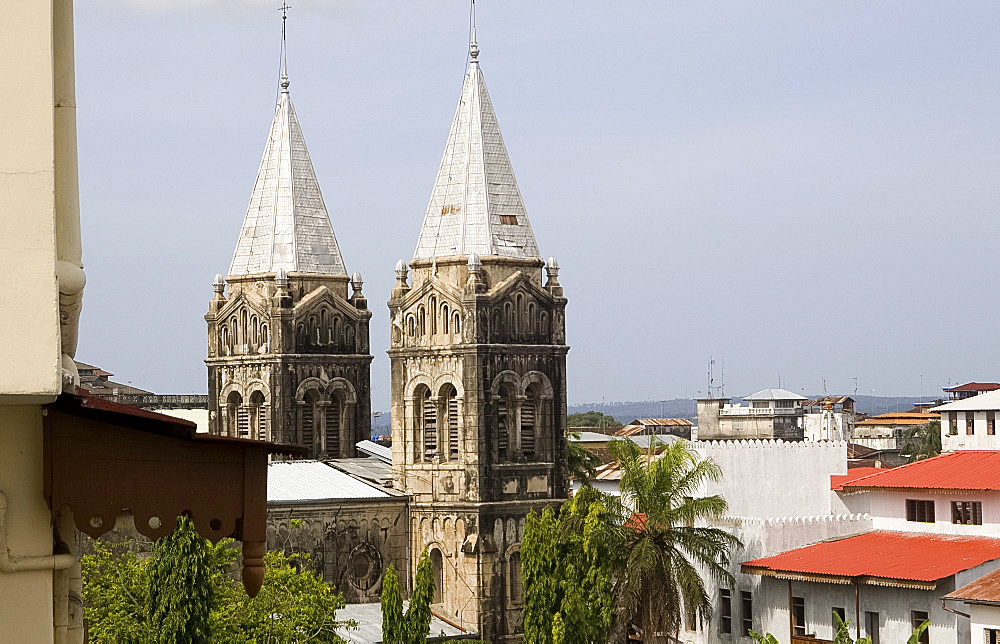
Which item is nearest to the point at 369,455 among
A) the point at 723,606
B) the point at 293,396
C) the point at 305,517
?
the point at 293,396

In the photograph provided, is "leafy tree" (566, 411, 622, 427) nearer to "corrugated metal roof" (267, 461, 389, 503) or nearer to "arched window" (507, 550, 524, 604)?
"corrugated metal roof" (267, 461, 389, 503)

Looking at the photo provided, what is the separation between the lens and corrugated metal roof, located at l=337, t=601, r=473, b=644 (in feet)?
164

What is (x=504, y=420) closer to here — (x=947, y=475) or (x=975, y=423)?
(x=947, y=475)

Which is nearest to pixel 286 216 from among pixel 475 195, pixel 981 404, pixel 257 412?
pixel 257 412

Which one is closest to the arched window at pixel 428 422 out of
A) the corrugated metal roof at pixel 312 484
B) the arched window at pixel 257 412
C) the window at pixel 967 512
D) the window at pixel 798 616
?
the corrugated metal roof at pixel 312 484

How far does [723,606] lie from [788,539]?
270cm

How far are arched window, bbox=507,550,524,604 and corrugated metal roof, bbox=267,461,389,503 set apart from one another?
4896mm

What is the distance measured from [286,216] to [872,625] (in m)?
29.1

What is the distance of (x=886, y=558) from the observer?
43.8m

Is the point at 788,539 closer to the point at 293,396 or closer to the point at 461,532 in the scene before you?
the point at 461,532

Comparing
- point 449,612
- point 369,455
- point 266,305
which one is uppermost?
point 266,305

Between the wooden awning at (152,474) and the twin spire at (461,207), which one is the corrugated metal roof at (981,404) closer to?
the twin spire at (461,207)

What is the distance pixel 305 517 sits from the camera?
177 ft

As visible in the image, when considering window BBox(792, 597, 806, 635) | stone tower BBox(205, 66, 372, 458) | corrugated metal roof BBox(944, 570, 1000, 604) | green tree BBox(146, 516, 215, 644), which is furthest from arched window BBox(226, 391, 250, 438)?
corrugated metal roof BBox(944, 570, 1000, 604)
